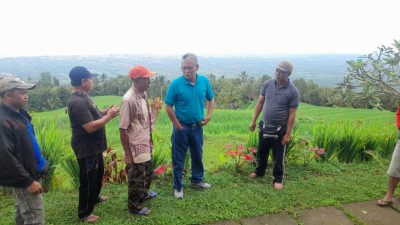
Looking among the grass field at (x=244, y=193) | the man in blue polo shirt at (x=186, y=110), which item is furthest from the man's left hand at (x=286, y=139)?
the man in blue polo shirt at (x=186, y=110)

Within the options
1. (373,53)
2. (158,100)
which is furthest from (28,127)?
(373,53)

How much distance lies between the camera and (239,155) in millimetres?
4750

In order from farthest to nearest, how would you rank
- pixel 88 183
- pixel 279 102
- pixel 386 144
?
pixel 386 144, pixel 279 102, pixel 88 183

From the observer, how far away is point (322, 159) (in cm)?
532

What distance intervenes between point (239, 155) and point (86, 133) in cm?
236

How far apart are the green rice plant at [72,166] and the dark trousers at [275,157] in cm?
237

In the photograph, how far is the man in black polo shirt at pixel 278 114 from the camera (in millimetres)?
4094

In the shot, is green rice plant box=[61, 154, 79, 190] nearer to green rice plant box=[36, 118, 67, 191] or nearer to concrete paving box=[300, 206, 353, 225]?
green rice plant box=[36, 118, 67, 191]

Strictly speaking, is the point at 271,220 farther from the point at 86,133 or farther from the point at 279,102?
the point at 86,133

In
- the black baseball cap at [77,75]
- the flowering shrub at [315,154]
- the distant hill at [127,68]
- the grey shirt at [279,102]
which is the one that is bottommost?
the distant hill at [127,68]

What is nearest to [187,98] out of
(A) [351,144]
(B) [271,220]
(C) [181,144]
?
(C) [181,144]

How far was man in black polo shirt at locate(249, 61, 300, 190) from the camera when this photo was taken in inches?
161

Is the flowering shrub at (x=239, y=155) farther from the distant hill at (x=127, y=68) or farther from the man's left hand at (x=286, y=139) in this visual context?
the distant hill at (x=127, y=68)

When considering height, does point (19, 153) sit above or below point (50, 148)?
above
